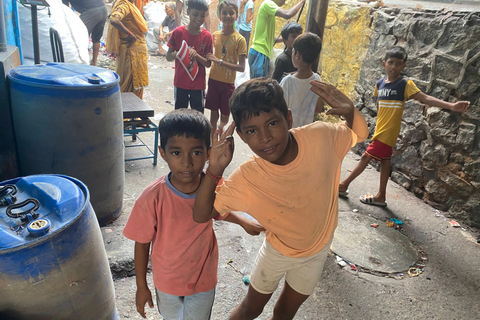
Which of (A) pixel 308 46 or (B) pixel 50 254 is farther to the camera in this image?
(A) pixel 308 46

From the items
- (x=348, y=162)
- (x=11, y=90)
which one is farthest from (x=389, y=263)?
(x=11, y=90)

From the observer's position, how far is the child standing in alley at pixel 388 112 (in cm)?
362

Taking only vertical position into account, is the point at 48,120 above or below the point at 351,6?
below

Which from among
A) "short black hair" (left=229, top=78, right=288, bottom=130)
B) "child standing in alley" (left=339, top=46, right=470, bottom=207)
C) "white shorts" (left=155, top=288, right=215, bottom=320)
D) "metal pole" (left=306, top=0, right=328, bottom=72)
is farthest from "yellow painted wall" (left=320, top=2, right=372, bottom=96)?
"white shorts" (left=155, top=288, right=215, bottom=320)

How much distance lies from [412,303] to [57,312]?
2325mm

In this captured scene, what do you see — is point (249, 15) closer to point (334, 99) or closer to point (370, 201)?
point (370, 201)

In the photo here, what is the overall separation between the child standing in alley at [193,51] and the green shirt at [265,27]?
1.23 metres

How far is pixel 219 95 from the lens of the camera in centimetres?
452

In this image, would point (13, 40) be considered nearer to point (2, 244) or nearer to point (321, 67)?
point (2, 244)

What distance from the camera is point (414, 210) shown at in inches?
149

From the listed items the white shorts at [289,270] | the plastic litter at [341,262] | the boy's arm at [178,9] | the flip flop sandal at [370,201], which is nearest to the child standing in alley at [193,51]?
the flip flop sandal at [370,201]

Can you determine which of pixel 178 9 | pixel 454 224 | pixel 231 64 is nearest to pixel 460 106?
pixel 454 224

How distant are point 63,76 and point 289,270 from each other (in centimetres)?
188

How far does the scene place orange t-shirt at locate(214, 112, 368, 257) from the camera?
57.9 inches
